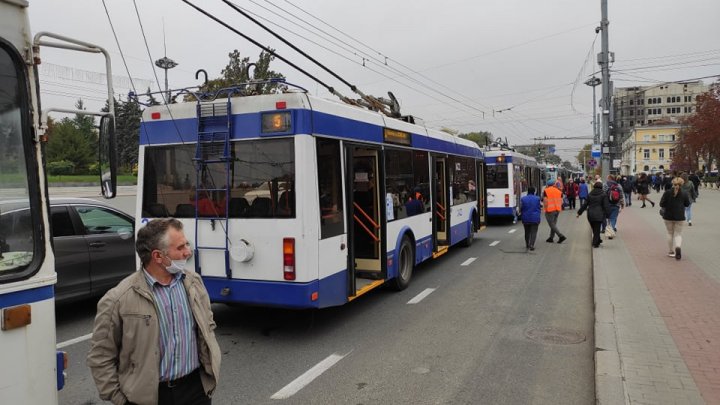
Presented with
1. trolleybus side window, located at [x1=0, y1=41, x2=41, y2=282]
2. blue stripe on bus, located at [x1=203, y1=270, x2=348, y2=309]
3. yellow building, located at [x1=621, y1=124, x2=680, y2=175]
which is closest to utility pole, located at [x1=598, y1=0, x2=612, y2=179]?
blue stripe on bus, located at [x1=203, y1=270, x2=348, y2=309]

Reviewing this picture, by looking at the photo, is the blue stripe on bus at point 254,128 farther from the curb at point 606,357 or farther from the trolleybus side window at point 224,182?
the curb at point 606,357

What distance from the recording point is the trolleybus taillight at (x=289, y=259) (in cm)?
572

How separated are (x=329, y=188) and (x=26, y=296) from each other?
3.99 m

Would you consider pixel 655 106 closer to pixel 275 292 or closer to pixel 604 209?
pixel 604 209

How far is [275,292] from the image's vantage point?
582 centimetres

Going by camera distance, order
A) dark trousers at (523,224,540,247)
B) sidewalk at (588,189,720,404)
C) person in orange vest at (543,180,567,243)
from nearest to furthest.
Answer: sidewalk at (588,189,720,404) → dark trousers at (523,224,540,247) → person in orange vest at (543,180,567,243)

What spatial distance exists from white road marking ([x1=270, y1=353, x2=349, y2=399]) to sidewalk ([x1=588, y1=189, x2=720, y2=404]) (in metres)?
2.51

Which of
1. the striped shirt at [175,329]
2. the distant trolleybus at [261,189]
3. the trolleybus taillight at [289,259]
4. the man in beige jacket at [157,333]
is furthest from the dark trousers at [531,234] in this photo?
the striped shirt at [175,329]

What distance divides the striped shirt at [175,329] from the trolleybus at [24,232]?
552 mm

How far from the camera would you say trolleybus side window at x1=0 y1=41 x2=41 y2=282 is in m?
2.56

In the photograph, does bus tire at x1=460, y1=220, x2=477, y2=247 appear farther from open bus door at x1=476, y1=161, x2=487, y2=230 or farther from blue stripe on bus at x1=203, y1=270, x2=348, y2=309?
blue stripe on bus at x1=203, y1=270, x2=348, y2=309

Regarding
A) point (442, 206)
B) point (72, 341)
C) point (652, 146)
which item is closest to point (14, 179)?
point (72, 341)

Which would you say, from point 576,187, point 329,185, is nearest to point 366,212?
point 329,185

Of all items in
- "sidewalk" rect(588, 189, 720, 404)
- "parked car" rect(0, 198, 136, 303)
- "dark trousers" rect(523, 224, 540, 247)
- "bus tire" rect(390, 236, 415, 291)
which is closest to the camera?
"sidewalk" rect(588, 189, 720, 404)
